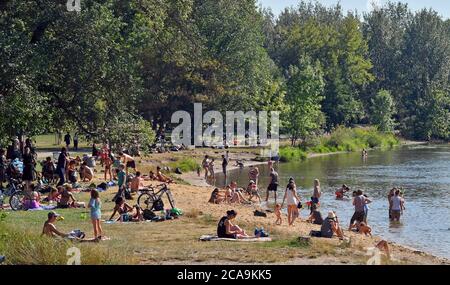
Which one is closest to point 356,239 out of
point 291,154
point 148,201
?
point 148,201

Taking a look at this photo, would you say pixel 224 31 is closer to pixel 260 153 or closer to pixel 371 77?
pixel 260 153

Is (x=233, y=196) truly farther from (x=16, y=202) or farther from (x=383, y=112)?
(x=383, y=112)

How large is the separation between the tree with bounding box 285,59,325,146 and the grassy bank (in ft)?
4.83

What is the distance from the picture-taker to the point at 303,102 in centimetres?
8031

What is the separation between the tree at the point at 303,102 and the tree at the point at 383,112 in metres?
14.5

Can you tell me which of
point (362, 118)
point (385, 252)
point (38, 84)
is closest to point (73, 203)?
point (38, 84)

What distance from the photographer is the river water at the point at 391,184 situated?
3005cm

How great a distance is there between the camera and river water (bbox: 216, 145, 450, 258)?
3005 cm

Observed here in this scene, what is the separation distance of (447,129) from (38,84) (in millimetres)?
78925

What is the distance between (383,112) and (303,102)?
21940 mm

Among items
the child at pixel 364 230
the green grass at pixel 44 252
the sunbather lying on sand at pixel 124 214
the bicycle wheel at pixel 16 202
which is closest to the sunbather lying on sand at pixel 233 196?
the child at pixel 364 230

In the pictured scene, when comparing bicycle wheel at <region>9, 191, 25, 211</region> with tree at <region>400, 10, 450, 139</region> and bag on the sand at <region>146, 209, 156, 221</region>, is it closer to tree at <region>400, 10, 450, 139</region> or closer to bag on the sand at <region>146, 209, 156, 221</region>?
bag on the sand at <region>146, 209, 156, 221</region>

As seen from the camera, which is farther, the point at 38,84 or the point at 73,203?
the point at 38,84

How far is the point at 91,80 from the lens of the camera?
31.6m
